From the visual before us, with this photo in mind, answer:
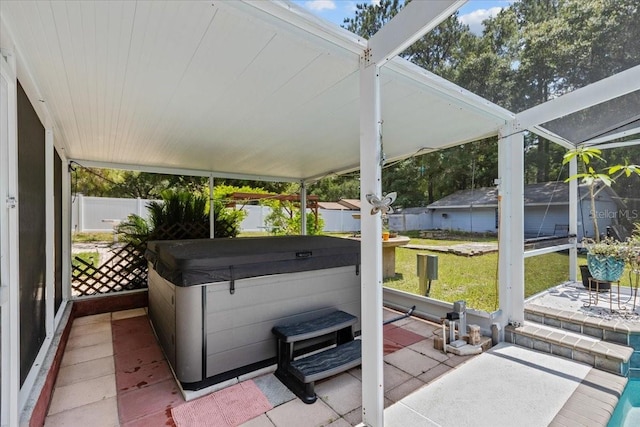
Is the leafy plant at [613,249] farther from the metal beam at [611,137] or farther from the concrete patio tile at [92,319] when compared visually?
the concrete patio tile at [92,319]

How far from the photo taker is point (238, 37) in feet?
5.65

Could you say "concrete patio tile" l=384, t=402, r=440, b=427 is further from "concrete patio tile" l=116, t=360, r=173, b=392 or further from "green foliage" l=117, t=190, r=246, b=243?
"green foliage" l=117, t=190, r=246, b=243

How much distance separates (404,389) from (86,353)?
343cm

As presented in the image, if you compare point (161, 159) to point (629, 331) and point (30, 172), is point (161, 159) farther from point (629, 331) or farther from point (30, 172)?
point (629, 331)

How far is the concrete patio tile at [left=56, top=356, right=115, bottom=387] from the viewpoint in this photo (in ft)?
9.03

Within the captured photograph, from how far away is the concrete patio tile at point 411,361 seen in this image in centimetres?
292

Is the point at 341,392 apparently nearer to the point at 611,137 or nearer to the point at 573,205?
the point at 573,205

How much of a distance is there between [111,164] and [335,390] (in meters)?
5.40

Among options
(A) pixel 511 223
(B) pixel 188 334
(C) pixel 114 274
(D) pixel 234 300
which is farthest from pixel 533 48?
(C) pixel 114 274

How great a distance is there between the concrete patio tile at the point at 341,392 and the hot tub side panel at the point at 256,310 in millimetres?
650

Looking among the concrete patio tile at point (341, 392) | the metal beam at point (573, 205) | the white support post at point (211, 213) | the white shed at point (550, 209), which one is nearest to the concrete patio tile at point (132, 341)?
the concrete patio tile at point (341, 392)

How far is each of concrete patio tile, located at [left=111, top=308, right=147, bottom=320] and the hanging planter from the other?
6593 millimetres

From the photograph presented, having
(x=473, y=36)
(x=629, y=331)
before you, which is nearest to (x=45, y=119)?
(x=473, y=36)

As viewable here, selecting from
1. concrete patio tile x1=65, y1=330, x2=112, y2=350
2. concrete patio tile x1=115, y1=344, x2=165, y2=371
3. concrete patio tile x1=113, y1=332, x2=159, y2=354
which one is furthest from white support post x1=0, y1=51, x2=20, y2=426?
concrete patio tile x1=65, y1=330, x2=112, y2=350
